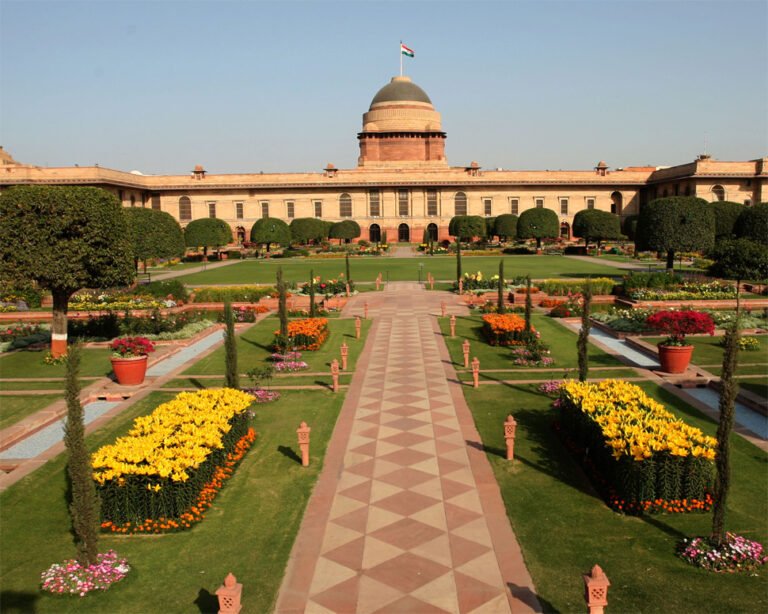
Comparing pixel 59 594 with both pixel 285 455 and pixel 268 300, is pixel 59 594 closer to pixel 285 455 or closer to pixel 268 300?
pixel 285 455

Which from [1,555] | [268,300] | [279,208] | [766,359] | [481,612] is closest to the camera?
[481,612]

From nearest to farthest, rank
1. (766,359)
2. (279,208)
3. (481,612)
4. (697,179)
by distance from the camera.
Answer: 1. (481,612)
2. (766,359)
3. (697,179)
4. (279,208)

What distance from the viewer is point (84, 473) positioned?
770 cm

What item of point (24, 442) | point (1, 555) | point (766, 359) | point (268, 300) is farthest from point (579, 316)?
point (1, 555)

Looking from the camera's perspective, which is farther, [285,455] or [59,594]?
[285,455]

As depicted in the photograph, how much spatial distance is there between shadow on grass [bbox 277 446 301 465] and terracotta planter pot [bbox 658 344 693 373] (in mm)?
9929

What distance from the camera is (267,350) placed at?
20766 mm

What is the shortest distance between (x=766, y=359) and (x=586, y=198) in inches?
2654

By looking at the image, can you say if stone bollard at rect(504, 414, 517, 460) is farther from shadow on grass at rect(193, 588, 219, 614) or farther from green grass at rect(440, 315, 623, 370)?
green grass at rect(440, 315, 623, 370)

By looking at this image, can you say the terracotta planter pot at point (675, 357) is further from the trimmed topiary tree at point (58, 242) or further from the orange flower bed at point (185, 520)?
the trimmed topiary tree at point (58, 242)

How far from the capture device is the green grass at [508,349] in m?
Answer: 18.2

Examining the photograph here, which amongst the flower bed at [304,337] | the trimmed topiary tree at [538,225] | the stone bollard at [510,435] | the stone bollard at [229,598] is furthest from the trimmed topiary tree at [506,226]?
the stone bollard at [229,598]

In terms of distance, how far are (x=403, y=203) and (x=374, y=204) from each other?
3619mm

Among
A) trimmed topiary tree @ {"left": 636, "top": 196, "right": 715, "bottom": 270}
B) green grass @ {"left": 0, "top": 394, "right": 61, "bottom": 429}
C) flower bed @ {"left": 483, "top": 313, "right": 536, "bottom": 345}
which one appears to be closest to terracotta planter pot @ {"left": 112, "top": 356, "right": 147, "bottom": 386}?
green grass @ {"left": 0, "top": 394, "right": 61, "bottom": 429}
